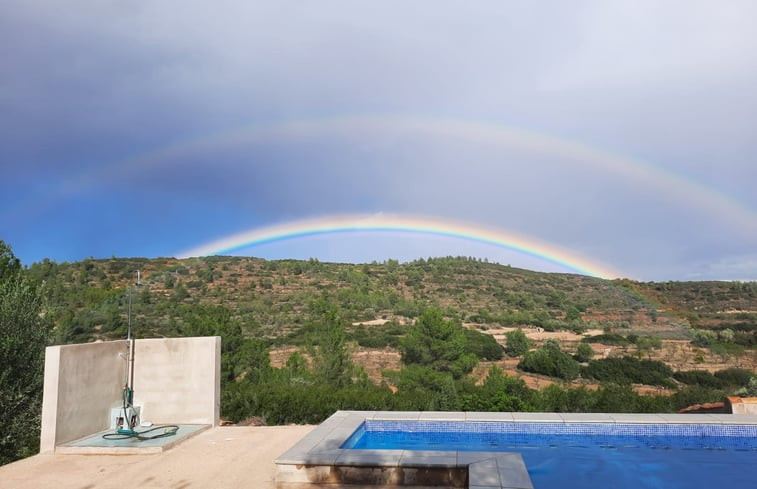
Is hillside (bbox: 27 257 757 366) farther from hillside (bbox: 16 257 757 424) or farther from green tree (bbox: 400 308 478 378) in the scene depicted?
green tree (bbox: 400 308 478 378)

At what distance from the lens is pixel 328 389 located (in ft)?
34.6

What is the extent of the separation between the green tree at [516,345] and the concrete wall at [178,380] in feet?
56.0

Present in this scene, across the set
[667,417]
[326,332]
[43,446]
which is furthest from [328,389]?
[667,417]

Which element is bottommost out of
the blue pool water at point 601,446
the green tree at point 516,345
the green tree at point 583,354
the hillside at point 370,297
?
the blue pool water at point 601,446

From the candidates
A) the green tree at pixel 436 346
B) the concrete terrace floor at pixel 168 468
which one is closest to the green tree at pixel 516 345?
the green tree at pixel 436 346

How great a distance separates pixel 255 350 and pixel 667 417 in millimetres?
10693

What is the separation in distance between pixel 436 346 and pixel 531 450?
31.3 ft

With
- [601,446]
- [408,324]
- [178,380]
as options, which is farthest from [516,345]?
[178,380]

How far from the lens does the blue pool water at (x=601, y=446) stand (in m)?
6.86

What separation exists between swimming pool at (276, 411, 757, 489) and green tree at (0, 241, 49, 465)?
4.65 metres

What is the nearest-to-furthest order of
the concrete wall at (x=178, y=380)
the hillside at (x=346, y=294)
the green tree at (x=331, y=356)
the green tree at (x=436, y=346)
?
the concrete wall at (x=178, y=380), the green tree at (x=331, y=356), the green tree at (x=436, y=346), the hillside at (x=346, y=294)

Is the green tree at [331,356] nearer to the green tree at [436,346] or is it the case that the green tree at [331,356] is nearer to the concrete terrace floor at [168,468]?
the green tree at [436,346]

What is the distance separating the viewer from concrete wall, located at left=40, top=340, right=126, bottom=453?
7.13 m

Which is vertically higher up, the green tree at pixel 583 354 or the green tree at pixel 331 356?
the green tree at pixel 331 356
